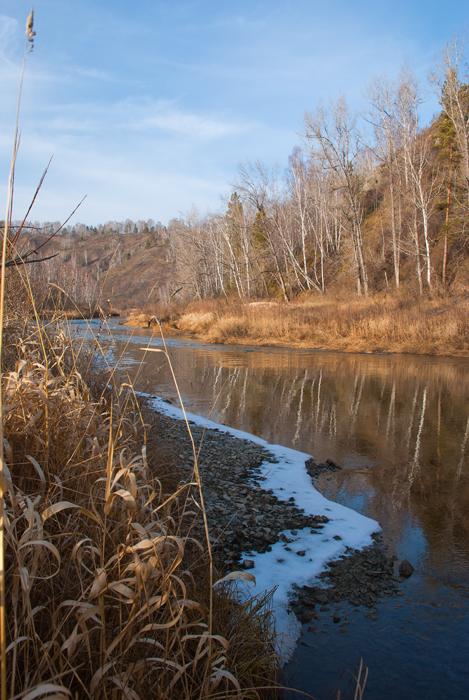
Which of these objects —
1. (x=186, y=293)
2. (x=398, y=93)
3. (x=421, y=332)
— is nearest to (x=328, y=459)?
(x=421, y=332)

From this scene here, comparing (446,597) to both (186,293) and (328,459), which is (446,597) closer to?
(328,459)

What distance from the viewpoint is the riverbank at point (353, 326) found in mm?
20344

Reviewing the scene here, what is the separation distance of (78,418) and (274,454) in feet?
14.8

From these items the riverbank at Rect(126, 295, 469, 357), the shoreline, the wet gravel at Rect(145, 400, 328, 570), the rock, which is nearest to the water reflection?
the rock

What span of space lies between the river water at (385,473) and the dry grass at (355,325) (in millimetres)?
2896

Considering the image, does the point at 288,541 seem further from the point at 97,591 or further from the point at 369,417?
the point at 369,417

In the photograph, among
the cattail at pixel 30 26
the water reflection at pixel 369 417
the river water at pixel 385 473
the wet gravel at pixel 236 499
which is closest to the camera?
the cattail at pixel 30 26

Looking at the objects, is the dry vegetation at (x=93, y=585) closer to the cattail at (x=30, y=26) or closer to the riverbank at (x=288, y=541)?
the cattail at (x=30, y=26)

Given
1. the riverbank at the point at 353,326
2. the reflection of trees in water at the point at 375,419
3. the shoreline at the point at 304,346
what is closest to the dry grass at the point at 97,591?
the reflection of trees in water at the point at 375,419

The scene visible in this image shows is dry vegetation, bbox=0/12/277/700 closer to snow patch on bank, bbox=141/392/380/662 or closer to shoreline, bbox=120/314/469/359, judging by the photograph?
snow patch on bank, bbox=141/392/380/662

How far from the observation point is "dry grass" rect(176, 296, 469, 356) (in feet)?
66.7

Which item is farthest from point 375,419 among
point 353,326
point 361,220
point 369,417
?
point 361,220

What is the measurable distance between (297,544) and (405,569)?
0.88 m

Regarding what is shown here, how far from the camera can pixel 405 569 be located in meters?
4.16
